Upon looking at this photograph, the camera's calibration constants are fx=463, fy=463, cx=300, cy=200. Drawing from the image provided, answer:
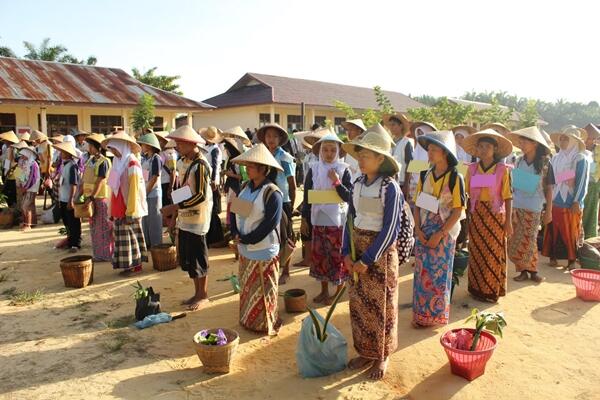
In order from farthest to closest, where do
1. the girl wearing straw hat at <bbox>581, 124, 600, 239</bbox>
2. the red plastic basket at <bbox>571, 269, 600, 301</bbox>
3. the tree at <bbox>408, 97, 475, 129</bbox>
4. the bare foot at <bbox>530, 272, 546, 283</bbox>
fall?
the tree at <bbox>408, 97, 475, 129</bbox> < the girl wearing straw hat at <bbox>581, 124, 600, 239</bbox> < the bare foot at <bbox>530, 272, 546, 283</bbox> < the red plastic basket at <bbox>571, 269, 600, 301</bbox>

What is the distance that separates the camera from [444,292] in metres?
4.34

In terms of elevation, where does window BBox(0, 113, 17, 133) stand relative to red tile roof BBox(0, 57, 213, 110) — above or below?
below

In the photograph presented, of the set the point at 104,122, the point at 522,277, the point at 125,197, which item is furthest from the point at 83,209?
the point at 104,122

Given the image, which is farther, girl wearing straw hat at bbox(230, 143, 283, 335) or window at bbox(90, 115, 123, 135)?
window at bbox(90, 115, 123, 135)

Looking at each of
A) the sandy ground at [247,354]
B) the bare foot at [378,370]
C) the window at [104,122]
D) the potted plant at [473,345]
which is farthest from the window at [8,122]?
the potted plant at [473,345]

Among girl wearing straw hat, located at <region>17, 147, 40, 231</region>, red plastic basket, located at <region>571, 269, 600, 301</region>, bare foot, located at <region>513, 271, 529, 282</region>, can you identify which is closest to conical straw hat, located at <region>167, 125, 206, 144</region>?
bare foot, located at <region>513, 271, 529, 282</region>

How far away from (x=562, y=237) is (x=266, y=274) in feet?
15.3

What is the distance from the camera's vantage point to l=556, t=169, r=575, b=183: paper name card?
6.23 metres

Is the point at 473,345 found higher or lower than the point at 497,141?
lower

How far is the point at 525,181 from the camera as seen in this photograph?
5.74 meters

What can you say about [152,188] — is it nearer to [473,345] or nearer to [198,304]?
[198,304]

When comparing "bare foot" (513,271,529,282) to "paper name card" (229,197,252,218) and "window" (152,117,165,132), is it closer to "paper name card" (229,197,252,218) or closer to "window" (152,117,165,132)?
"paper name card" (229,197,252,218)

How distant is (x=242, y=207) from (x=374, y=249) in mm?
1310

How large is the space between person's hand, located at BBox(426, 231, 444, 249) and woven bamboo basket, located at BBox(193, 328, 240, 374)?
75.2 inches
